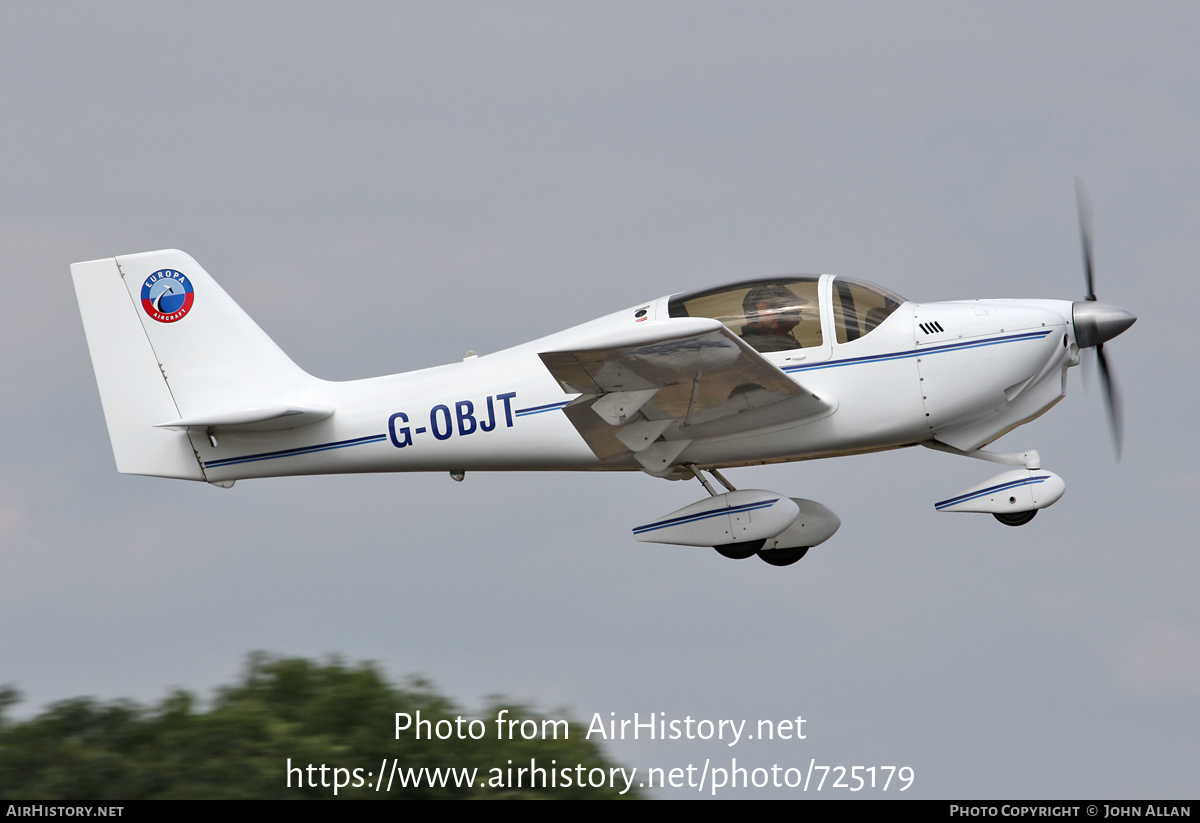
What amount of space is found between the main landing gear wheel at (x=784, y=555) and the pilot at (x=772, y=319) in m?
2.02

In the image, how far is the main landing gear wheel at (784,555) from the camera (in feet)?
35.2

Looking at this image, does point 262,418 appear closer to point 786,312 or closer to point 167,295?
point 167,295

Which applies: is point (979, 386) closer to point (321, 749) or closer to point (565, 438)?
point (565, 438)

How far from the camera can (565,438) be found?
10.1 meters

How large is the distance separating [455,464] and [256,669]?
2.80 meters

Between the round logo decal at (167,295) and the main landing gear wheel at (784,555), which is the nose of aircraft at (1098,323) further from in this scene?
the round logo decal at (167,295)

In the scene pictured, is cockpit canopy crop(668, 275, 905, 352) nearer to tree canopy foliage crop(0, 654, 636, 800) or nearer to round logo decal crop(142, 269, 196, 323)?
tree canopy foliage crop(0, 654, 636, 800)

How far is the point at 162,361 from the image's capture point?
10.9 metres

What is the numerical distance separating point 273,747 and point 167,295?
4105 millimetres

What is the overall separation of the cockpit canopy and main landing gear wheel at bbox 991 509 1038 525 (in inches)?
67.1

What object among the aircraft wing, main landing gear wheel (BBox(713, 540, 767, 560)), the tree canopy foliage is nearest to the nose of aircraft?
the aircraft wing
